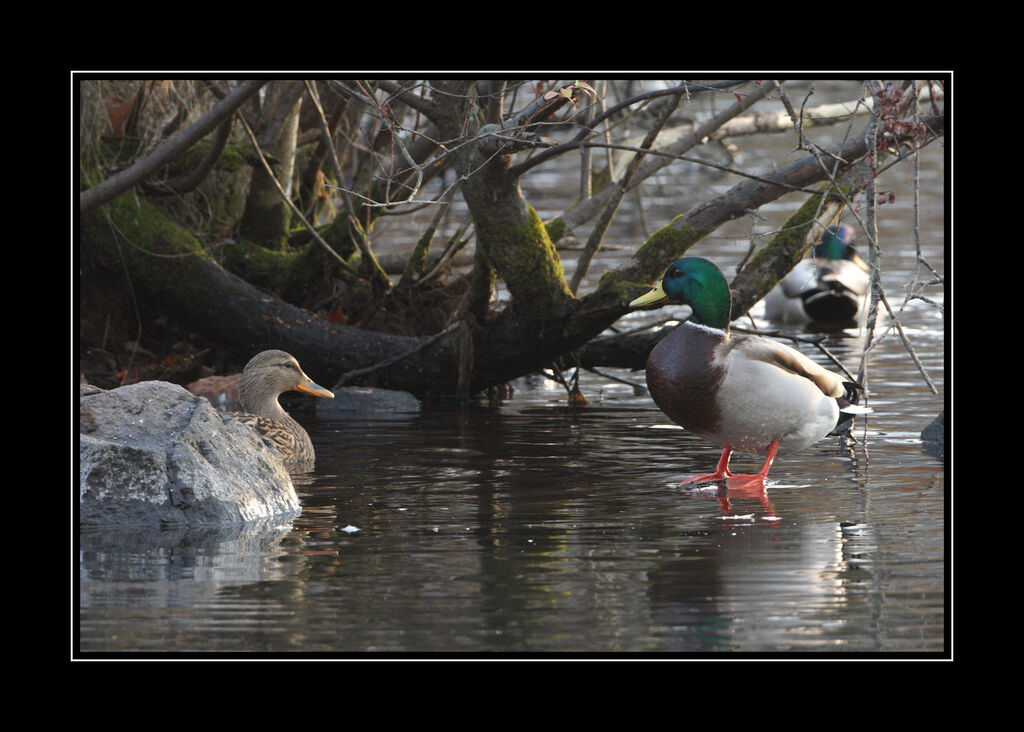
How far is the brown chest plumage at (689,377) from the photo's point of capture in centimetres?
655

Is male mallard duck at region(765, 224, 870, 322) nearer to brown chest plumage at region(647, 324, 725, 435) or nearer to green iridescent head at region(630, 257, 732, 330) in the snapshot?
green iridescent head at region(630, 257, 732, 330)

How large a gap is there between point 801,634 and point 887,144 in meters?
3.76

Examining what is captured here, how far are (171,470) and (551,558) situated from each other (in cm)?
171

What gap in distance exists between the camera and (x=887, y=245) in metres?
15.8

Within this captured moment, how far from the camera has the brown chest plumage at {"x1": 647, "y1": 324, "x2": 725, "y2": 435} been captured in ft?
21.5

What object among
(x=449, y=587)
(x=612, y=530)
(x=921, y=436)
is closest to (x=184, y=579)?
(x=449, y=587)

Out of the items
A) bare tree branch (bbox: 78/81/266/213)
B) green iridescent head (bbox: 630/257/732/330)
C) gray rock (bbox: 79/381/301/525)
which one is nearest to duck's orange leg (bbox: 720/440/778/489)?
green iridescent head (bbox: 630/257/732/330)

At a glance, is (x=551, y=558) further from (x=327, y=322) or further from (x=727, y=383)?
(x=327, y=322)

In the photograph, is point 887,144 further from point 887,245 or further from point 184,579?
point 887,245

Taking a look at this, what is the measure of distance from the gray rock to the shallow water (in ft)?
0.50

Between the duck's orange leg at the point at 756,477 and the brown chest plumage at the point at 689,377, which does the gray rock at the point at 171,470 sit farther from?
the duck's orange leg at the point at 756,477

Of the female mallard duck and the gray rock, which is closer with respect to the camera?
the gray rock

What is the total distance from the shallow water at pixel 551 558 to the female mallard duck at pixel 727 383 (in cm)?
26

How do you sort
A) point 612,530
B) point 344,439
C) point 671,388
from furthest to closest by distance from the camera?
point 344,439
point 671,388
point 612,530
